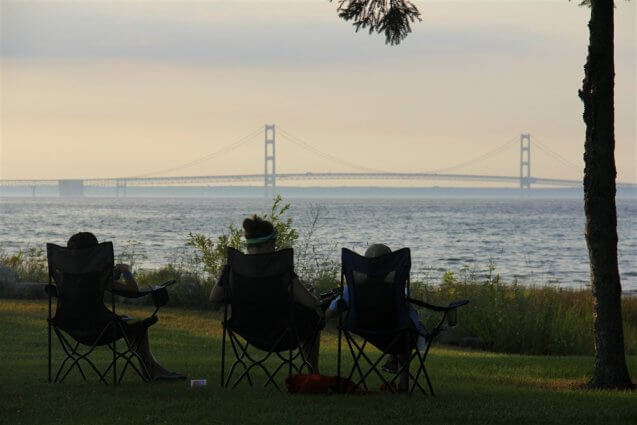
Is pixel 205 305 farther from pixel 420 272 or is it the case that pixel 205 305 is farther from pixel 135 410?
pixel 420 272

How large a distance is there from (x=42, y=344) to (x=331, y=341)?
2.37 m

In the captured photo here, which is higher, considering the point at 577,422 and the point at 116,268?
the point at 116,268

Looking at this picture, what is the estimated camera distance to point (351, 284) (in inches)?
204

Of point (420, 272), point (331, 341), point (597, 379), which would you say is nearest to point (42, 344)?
point (331, 341)

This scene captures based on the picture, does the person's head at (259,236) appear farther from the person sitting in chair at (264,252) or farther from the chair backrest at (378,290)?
the chair backrest at (378,290)

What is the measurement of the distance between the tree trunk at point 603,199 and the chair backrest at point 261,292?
1812mm

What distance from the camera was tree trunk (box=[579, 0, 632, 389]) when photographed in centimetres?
593

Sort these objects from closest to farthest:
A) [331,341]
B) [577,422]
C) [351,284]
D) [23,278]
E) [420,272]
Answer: [577,422] → [351,284] → [331,341] → [23,278] → [420,272]

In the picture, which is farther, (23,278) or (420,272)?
(420,272)

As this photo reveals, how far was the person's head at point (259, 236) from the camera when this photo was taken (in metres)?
5.36

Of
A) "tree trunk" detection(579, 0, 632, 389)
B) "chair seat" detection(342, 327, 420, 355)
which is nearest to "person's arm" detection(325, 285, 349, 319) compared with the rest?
"chair seat" detection(342, 327, 420, 355)

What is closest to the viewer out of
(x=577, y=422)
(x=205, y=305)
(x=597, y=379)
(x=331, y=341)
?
(x=577, y=422)

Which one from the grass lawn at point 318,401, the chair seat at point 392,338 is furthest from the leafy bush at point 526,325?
the chair seat at point 392,338

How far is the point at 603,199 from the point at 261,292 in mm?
2014
